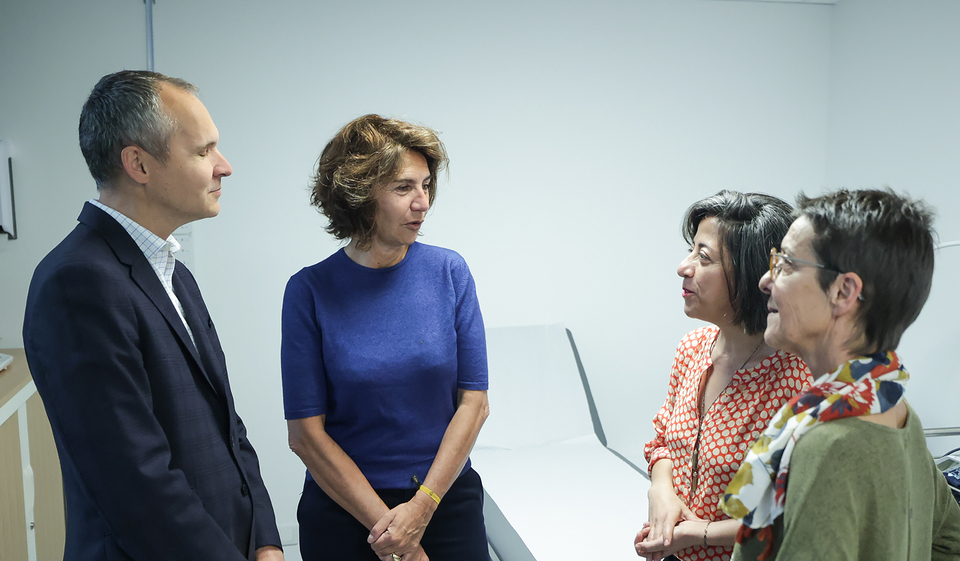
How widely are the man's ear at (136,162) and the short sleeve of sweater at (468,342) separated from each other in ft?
2.44

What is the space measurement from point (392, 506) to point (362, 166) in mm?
789

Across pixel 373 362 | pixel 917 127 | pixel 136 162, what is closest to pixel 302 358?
pixel 373 362

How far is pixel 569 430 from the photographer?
10.6 feet

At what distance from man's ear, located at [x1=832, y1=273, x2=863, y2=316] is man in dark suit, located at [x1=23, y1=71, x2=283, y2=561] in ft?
3.46

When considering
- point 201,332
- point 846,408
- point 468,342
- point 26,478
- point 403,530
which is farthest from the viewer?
point 26,478

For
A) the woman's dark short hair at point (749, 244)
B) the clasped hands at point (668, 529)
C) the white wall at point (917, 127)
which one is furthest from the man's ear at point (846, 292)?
the white wall at point (917, 127)

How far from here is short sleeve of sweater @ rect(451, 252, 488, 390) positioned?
161 centimetres

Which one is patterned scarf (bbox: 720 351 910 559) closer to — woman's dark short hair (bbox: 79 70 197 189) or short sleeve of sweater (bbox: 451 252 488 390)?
short sleeve of sweater (bbox: 451 252 488 390)

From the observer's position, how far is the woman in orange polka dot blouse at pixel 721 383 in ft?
4.17

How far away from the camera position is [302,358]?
4.92 feet

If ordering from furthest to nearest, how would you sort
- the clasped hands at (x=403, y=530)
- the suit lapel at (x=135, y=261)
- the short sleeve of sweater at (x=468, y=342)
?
the short sleeve of sweater at (x=468, y=342), the clasped hands at (x=403, y=530), the suit lapel at (x=135, y=261)

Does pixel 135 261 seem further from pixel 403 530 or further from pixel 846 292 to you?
pixel 846 292

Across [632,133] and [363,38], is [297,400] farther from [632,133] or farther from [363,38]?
[632,133]

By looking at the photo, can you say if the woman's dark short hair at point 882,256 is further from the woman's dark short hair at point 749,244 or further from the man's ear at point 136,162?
the man's ear at point 136,162
